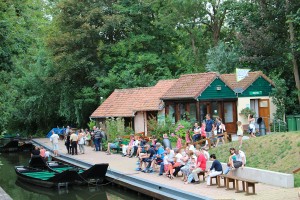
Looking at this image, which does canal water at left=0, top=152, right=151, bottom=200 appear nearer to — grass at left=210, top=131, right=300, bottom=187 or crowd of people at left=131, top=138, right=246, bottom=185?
crowd of people at left=131, top=138, right=246, bottom=185

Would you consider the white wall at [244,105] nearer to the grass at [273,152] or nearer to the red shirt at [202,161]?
the grass at [273,152]

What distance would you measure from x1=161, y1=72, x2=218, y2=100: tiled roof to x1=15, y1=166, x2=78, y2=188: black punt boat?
9.98 meters

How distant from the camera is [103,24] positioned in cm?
4391

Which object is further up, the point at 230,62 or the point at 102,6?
the point at 102,6

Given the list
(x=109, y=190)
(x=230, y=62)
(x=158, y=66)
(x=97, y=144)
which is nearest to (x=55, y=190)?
(x=109, y=190)

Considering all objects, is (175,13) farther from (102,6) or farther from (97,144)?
(97,144)

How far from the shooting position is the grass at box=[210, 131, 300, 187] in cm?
1903

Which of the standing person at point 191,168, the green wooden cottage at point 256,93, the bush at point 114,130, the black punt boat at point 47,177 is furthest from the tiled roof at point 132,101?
the standing person at point 191,168

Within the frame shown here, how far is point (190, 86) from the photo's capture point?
1242 inches

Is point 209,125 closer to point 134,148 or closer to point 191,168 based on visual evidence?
point 134,148

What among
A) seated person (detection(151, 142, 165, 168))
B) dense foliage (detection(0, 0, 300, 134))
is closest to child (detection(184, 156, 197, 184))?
seated person (detection(151, 142, 165, 168))

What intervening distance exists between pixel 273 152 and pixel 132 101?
1831 cm

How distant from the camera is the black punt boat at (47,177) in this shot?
74.3 ft

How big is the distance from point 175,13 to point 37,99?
55.7 ft
